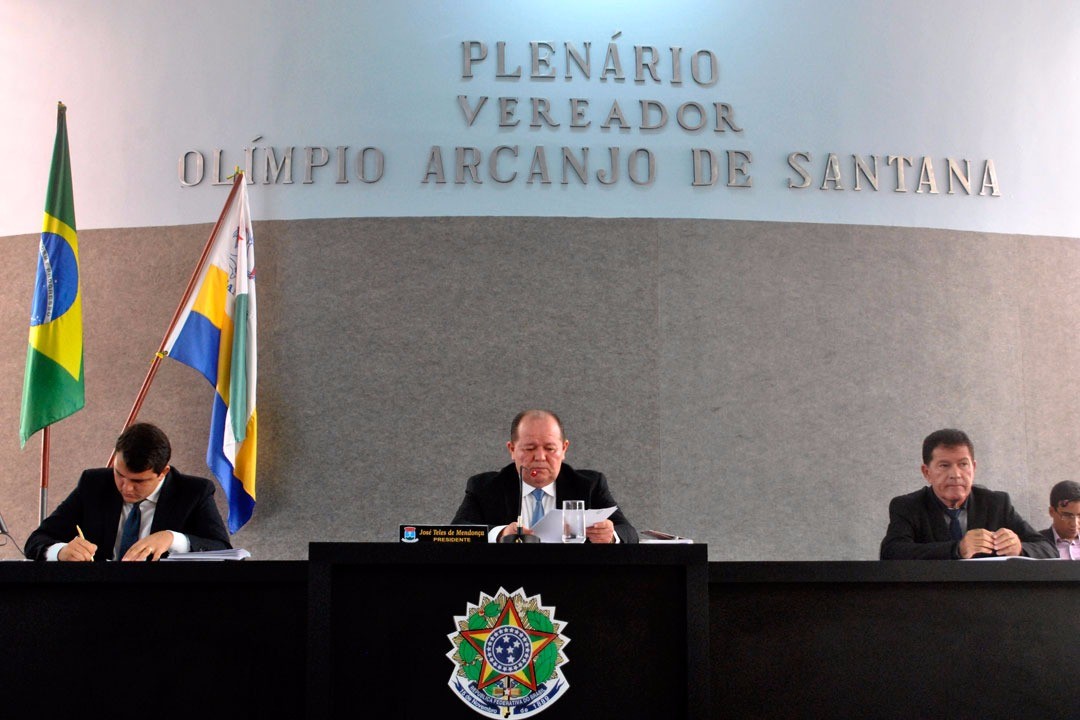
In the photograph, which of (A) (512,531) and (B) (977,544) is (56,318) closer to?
(A) (512,531)

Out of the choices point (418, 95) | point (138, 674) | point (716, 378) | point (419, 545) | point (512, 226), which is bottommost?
point (138, 674)

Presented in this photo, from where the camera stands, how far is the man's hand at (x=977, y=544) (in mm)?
3002

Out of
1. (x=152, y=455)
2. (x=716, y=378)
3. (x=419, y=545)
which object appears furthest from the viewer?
(x=716, y=378)

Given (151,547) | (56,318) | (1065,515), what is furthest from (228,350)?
(1065,515)

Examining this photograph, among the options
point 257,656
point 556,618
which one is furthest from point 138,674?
point 556,618

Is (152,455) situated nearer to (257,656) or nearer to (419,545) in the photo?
(257,656)

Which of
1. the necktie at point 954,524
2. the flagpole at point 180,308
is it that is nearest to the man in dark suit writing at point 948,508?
the necktie at point 954,524

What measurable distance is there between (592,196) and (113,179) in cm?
202

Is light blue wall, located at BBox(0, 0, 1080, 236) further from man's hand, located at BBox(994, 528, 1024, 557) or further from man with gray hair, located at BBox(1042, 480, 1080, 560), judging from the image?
man's hand, located at BBox(994, 528, 1024, 557)

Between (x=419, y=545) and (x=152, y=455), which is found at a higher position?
(x=152, y=455)

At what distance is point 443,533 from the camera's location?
256cm

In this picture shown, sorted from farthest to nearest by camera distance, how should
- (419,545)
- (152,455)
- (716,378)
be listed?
(716,378), (152,455), (419,545)

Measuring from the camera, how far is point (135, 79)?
452 centimetres

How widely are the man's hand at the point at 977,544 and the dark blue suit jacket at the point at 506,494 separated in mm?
1075
